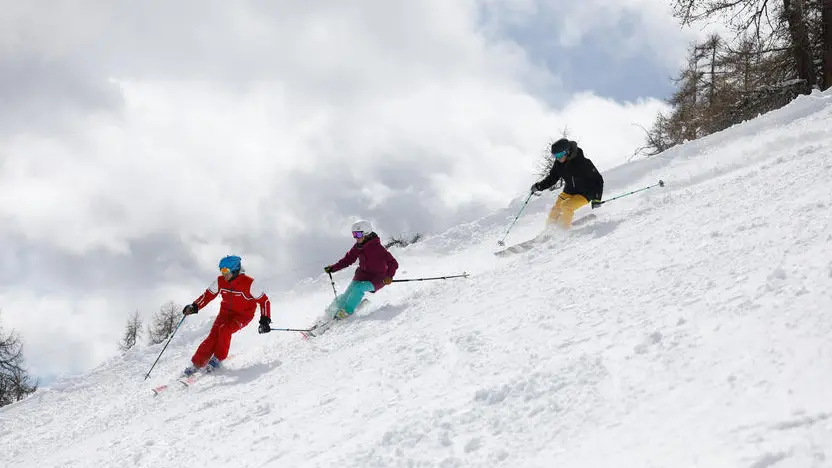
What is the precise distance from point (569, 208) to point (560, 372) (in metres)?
5.91

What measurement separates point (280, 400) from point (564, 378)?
2.81 meters

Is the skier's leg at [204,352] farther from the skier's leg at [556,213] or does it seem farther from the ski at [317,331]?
the skier's leg at [556,213]

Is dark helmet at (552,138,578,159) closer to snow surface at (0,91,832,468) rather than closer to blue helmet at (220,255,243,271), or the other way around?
snow surface at (0,91,832,468)

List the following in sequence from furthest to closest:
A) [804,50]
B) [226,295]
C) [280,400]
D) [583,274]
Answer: [804,50] → [226,295] → [583,274] → [280,400]

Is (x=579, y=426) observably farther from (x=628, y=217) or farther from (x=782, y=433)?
(x=628, y=217)

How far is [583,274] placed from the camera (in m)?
6.38

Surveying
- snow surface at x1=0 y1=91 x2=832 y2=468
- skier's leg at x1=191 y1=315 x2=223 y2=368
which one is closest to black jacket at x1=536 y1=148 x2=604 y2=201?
snow surface at x1=0 y1=91 x2=832 y2=468

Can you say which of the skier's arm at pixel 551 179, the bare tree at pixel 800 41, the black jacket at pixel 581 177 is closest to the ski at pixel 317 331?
the skier's arm at pixel 551 179

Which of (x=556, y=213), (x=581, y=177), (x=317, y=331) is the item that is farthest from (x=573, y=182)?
(x=317, y=331)

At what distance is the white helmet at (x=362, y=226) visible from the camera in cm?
893

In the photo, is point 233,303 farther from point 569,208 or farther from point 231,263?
point 569,208

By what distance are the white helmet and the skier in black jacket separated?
2875 mm

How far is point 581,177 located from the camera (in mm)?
9719

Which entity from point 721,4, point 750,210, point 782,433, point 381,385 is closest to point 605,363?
point 782,433
